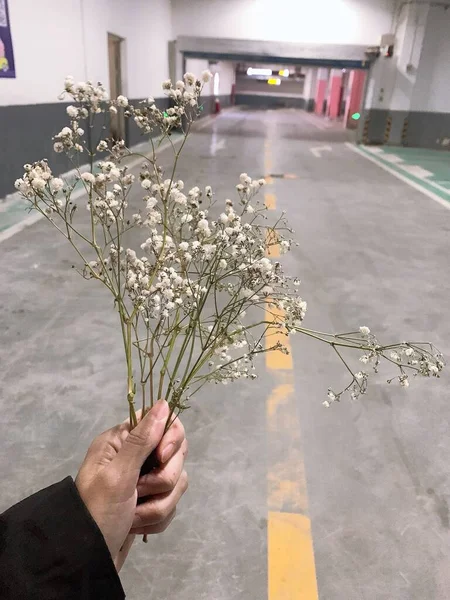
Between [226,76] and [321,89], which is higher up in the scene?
[226,76]

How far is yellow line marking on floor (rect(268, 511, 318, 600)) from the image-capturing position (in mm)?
1417

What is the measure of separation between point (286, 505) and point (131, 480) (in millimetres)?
1092

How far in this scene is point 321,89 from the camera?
92.1 feet

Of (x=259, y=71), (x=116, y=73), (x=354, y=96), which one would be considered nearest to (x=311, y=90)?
(x=259, y=71)

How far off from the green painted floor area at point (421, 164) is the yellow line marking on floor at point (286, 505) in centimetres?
571

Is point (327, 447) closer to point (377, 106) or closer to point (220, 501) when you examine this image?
point (220, 501)

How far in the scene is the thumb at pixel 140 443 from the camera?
0.79 meters

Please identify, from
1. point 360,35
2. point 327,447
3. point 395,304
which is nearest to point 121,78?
point 360,35

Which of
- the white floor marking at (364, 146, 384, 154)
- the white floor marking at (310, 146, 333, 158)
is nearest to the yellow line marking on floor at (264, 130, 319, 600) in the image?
the white floor marking at (310, 146, 333, 158)

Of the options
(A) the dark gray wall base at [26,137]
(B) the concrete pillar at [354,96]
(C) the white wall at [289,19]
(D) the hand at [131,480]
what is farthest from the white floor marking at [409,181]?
(B) the concrete pillar at [354,96]

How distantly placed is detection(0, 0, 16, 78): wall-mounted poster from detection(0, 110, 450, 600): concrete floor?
269 centimetres

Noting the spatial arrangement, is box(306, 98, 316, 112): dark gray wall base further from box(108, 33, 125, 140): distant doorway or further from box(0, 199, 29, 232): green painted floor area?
box(0, 199, 29, 232): green painted floor area

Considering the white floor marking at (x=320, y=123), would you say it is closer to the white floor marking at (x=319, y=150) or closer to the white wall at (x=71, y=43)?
the white floor marking at (x=319, y=150)

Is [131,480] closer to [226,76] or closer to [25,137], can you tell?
[25,137]
